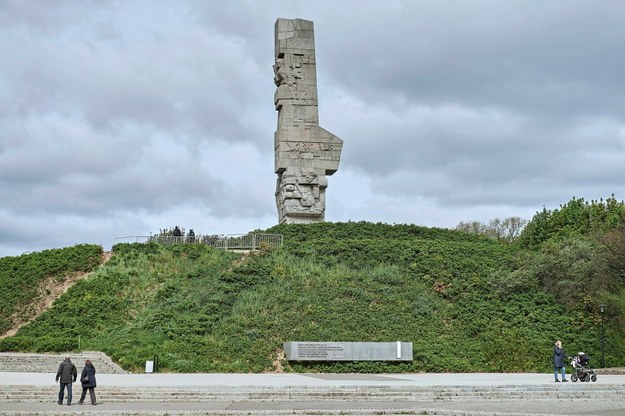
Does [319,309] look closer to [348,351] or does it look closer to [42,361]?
[348,351]

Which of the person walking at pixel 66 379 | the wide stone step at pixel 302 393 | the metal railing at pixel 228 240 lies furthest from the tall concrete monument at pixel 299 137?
the person walking at pixel 66 379

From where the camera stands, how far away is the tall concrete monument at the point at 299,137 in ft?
134

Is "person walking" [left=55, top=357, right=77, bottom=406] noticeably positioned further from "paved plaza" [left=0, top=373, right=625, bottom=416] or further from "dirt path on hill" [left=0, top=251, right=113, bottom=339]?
"dirt path on hill" [left=0, top=251, right=113, bottom=339]

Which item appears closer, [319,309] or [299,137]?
[319,309]

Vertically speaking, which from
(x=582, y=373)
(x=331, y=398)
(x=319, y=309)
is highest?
(x=319, y=309)

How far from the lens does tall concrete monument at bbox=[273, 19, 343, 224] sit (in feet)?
134

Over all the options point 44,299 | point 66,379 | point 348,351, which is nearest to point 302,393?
point 66,379

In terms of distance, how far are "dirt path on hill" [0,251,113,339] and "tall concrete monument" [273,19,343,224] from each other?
10616mm

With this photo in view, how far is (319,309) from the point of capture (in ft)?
90.8

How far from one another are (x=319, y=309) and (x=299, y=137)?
15.4 metres

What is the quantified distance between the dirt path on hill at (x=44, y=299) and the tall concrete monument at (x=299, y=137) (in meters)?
10.6

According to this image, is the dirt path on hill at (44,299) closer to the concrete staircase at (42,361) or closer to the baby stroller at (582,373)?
the concrete staircase at (42,361)

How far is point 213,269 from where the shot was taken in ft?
107

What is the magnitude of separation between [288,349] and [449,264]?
1101 centimetres
